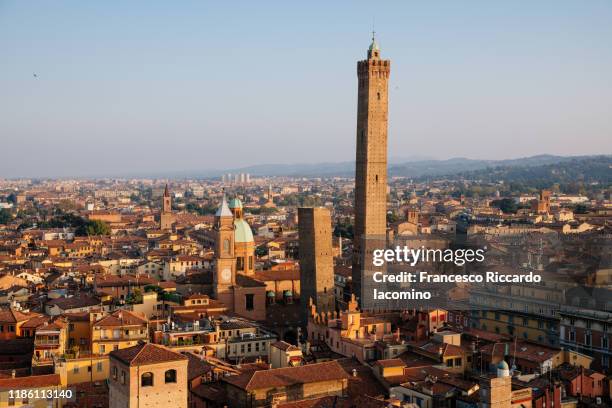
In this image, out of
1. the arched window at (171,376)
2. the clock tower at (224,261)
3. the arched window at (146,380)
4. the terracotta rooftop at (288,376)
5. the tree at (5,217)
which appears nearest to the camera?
the arched window at (146,380)

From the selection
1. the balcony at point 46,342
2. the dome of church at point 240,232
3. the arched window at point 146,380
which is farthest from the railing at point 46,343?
the dome of church at point 240,232

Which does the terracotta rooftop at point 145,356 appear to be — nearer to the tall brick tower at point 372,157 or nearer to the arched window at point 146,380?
the arched window at point 146,380

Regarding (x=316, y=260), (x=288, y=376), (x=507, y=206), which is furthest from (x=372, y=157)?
(x=507, y=206)

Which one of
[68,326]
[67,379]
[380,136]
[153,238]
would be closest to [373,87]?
[380,136]

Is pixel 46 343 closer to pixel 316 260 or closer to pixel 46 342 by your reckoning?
pixel 46 342

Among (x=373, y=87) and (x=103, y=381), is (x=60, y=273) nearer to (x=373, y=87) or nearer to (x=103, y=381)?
(x=373, y=87)

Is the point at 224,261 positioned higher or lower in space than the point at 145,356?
lower

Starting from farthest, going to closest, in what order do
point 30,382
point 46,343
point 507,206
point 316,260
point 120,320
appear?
point 507,206, point 316,260, point 120,320, point 46,343, point 30,382
